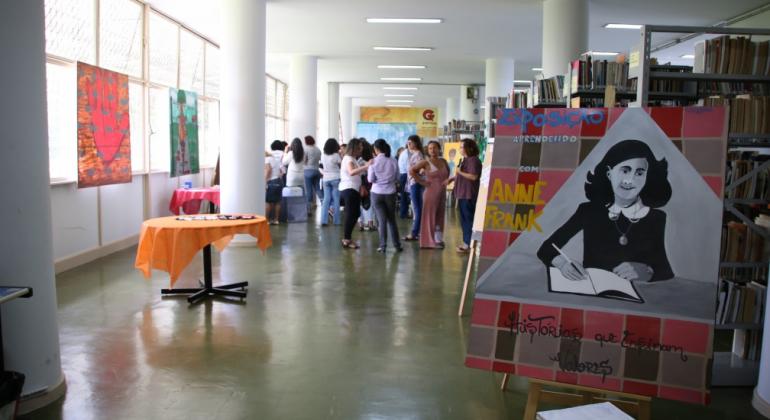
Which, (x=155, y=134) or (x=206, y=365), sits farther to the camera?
(x=155, y=134)

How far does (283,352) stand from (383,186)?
4.26 m

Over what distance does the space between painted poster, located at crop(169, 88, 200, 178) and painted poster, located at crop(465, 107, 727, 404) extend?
330 inches

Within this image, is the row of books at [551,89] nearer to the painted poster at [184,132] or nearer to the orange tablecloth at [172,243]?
the orange tablecloth at [172,243]

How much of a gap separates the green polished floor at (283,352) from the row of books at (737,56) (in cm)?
213

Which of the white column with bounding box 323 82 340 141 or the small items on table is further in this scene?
the white column with bounding box 323 82 340 141

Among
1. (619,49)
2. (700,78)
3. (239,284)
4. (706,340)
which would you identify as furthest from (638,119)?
(619,49)

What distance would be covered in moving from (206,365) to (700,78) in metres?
3.81

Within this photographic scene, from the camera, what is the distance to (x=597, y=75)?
21.3 ft

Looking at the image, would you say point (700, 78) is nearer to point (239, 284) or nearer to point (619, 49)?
point (239, 284)

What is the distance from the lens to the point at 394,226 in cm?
881

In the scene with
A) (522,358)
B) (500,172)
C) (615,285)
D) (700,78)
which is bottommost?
(522,358)

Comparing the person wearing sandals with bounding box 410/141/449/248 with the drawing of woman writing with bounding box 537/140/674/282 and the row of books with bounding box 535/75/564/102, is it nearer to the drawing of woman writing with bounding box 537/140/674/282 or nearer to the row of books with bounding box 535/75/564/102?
the row of books with bounding box 535/75/564/102

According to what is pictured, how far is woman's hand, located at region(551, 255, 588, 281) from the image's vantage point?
292 centimetres

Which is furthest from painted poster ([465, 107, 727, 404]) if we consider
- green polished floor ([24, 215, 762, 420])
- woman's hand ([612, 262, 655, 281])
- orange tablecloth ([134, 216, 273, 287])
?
orange tablecloth ([134, 216, 273, 287])
